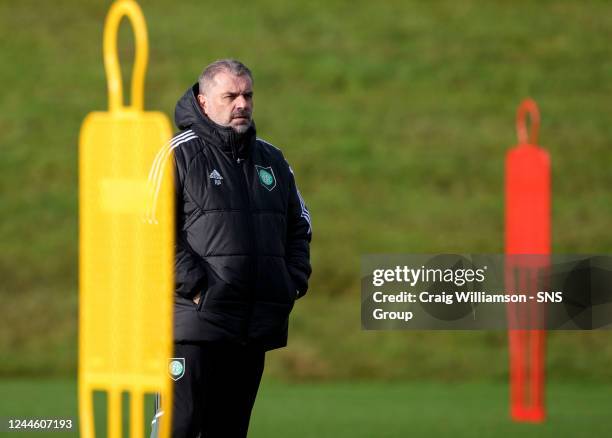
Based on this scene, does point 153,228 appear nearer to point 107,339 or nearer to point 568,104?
point 107,339


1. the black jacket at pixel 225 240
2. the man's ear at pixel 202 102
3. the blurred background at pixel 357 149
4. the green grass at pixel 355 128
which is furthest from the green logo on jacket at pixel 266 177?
the green grass at pixel 355 128

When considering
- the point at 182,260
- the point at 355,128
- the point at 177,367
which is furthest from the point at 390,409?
the point at 355,128

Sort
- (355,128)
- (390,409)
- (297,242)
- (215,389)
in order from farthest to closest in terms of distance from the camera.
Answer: (355,128) → (390,409) → (297,242) → (215,389)

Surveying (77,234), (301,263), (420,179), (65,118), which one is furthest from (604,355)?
(301,263)

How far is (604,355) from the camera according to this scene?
1185cm

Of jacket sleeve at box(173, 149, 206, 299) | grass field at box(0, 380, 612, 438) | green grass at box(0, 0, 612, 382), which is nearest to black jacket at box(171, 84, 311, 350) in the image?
jacket sleeve at box(173, 149, 206, 299)

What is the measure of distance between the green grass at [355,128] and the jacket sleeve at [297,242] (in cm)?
720

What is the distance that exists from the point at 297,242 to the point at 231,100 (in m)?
0.57

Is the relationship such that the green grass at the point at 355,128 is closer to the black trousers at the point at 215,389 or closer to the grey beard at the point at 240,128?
the black trousers at the point at 215,389

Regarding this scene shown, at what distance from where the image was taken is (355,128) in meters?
15.2

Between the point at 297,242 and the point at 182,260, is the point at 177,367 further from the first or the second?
the point at 297,242

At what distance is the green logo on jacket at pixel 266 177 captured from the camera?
4000mm

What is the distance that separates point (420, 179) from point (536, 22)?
4.14 m

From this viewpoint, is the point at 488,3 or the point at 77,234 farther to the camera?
the point at 488,3
